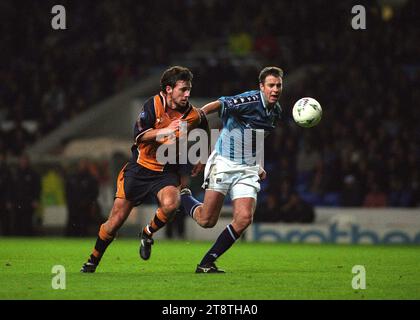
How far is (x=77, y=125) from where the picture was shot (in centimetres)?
2534

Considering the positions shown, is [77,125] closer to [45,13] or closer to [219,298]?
[45,13]

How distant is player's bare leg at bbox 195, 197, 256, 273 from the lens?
32.9 ft

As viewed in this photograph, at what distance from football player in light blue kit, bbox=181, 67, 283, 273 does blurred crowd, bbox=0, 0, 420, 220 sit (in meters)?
8.43

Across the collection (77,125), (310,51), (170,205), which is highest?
(310,51)

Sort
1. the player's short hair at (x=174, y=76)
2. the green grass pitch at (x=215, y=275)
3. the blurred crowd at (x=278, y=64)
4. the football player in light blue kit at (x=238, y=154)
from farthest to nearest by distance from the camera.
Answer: the blurred crowd at (x=278, y=64) < the football player in light blue kit at (x=238, y=154) < the player's short hair at (x=174, y=76) < the green grass pitch at (x=215, y=275)

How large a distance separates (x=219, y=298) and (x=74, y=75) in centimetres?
1883

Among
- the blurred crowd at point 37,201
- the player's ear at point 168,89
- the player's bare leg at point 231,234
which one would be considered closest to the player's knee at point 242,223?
the player's bare leg at point 231,234

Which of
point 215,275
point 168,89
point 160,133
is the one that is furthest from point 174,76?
point 215,275

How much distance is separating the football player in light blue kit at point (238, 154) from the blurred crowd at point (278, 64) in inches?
332

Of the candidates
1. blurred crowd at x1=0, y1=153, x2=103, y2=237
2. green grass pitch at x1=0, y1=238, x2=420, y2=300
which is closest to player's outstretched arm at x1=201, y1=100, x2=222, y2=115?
green grass pitch at x1=0, y1=238, x2=420, y2=300

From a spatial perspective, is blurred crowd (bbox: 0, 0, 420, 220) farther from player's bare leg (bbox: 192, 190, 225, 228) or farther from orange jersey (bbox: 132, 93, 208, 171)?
orange jersey (bbox: 132, 93, 208, 171)

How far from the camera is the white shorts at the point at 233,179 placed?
1026 cm

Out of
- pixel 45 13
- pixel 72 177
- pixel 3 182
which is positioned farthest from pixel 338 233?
pixel 45 13

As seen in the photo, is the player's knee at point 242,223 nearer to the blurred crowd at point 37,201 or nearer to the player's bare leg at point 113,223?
the player's bare leg at point 113,223
